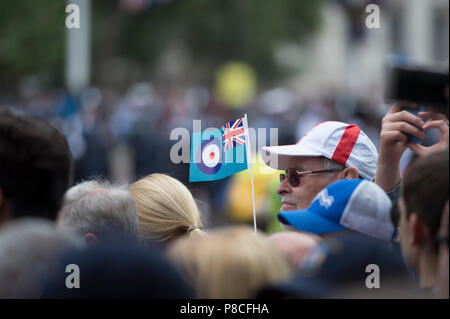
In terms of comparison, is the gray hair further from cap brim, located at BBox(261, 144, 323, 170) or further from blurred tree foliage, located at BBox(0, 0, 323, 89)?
blurred tree foliage, located at BBox(0, 0, 323, 89)

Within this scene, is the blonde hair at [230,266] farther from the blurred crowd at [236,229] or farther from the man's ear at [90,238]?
the man's ear at [90,238]

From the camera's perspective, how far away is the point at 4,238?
2.44 m

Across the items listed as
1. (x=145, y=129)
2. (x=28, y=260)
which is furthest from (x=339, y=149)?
(x=145, y=129)

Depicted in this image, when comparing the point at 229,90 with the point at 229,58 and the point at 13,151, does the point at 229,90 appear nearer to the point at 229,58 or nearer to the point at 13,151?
the point at 229,58

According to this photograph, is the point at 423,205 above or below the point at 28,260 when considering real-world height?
above

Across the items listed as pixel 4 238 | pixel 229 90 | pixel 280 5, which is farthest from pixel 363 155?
pixel 280 5

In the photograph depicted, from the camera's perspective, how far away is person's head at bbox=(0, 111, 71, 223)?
9.71 feet

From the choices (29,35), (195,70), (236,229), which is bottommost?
(236,229)

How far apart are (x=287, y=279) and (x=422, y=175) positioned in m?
0.56

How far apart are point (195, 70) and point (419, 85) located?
40646mm

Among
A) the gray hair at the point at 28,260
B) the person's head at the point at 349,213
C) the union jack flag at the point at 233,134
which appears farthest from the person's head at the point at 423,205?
the union jack flag at the point at 233,134

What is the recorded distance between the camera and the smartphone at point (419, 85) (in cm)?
301

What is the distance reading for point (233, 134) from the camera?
424cm

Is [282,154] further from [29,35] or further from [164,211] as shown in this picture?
[29,35]
